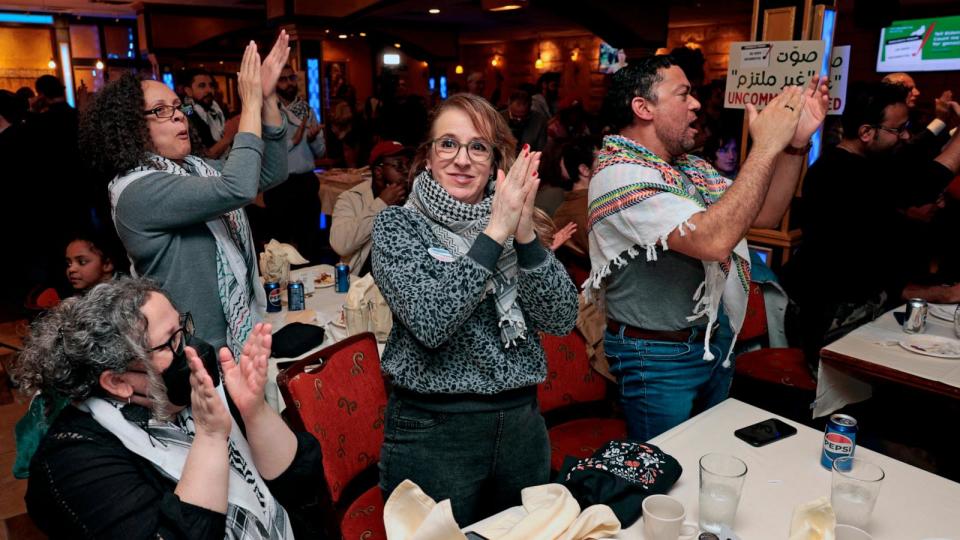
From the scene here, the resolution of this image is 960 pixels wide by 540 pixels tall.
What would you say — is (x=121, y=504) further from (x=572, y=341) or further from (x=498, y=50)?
(x=498, y=50)

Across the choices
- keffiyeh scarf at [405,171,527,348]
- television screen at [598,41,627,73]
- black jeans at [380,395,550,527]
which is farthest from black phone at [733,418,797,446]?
television screen at [598,41,627,73]

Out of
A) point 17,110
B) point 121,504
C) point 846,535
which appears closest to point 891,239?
point 846,535

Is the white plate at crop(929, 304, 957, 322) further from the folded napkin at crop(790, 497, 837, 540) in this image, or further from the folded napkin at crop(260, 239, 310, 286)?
the folded napkin at crop(260, 239, 310, 286)

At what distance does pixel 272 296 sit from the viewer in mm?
2734

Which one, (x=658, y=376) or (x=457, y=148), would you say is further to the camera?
(x=658, y=376)

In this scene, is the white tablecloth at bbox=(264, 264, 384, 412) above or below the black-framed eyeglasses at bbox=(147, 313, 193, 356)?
below

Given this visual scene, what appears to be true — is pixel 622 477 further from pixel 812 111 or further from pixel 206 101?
pixel 206 101

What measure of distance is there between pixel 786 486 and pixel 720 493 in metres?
0.31

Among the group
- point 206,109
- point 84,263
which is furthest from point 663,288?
point 206,109

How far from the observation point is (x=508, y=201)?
133 cm

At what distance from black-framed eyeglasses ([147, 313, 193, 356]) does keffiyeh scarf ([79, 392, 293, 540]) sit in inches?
5.5

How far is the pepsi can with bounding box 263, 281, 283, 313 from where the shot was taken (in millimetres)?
2723

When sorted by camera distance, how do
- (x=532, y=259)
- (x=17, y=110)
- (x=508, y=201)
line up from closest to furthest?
(x=508, y=201), (x=532, y=259), (x=17, y=110)

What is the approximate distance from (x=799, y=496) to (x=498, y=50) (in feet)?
52.5
